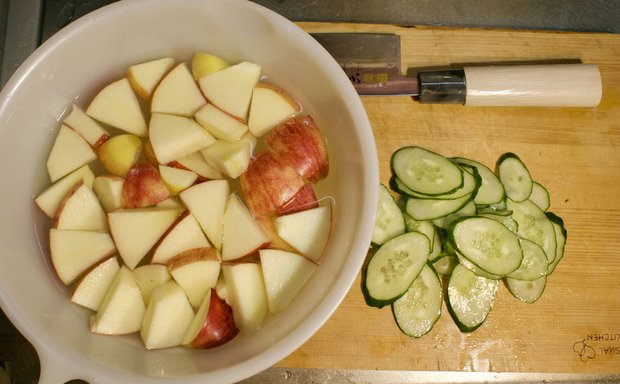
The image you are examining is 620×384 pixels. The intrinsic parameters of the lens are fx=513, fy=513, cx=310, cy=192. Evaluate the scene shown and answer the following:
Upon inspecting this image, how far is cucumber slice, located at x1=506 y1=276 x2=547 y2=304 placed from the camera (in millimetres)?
1474

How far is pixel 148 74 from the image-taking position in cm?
135

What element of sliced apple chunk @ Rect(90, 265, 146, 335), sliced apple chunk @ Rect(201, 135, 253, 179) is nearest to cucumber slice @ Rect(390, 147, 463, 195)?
sliced apple chunk @ Rect(201, 135, 253, 179)

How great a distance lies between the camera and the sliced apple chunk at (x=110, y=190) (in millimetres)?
1277

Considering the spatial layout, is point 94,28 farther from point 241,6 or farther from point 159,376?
point 159,376

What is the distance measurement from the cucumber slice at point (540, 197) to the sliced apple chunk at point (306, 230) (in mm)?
679

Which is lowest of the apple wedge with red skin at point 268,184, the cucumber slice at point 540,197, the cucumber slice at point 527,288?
the cucumber slice at point 527,288

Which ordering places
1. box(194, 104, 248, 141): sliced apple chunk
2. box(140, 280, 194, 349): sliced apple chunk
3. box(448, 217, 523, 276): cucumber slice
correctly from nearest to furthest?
1. box(140, 280, 194, 349): sliced apple chunk
2. box(194, 104, 248, 141): sliced apple chunk
3. box(448, 217, 523, 276): cucumber slice

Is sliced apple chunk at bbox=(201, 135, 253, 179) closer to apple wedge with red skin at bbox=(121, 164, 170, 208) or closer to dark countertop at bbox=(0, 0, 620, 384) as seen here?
apple wedge with red skin at bbox=(121, 164, 170, 208)

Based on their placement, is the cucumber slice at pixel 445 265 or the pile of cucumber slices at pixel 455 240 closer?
the pile of cucumber slices at pixel 455 240

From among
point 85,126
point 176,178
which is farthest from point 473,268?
point 85,126

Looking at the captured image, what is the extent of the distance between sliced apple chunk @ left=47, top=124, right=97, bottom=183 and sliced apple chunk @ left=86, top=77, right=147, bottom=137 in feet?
0.24

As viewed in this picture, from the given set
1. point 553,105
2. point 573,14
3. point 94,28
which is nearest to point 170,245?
point 94,28

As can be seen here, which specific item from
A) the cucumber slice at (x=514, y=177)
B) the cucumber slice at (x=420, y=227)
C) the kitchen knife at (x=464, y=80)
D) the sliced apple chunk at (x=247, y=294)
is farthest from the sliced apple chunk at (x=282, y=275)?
the cucumber slice at (x=514, y=177)

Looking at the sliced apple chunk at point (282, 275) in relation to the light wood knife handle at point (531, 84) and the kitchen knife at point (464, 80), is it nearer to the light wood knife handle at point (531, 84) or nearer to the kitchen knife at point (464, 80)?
the kitchen knife at point (464, 80)
